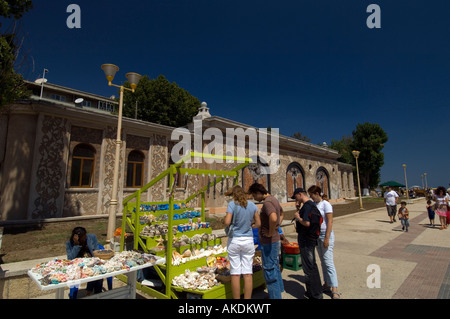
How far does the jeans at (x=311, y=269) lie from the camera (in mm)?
3785

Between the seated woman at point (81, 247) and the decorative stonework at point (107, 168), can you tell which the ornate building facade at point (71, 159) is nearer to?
the decorative stonework at point (107, 168)

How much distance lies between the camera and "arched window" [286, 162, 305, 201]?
68.8ft

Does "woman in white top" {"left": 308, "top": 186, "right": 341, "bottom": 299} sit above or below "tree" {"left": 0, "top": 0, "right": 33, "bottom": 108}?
below

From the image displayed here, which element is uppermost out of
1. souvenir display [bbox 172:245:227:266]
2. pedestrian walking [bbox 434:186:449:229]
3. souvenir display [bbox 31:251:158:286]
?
pedestrian walking [bbox 434:186:449:229]

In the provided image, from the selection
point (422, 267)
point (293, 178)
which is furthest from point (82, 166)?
point (293, 178)

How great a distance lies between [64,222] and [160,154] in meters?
6.09

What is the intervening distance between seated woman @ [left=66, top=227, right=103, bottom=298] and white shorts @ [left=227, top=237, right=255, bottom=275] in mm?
2374

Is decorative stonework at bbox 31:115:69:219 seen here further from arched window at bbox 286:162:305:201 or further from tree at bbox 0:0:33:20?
arched window at bbox 286:162:305:201

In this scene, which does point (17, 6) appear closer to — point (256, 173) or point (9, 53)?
point (9, 53)

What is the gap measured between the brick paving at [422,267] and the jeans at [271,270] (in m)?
2.08

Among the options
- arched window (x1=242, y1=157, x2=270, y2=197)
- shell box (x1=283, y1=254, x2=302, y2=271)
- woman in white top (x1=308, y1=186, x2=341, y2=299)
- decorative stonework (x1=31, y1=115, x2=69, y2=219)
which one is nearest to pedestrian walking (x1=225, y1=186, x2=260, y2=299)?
woman in white top (x1=308, y1=186, x2=341, y2=299)

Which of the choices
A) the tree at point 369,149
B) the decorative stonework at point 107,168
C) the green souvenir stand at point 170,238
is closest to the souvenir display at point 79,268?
the green souvenir stand at point 170,238
